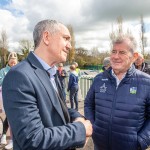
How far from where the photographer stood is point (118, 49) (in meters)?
3.07

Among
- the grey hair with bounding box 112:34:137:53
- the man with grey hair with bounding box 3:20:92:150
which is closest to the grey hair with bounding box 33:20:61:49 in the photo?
the man with grey hair with bounding box 3:20:92:150

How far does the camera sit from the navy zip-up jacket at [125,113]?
2857 millimetres

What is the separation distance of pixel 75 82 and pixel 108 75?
6481 millimetres

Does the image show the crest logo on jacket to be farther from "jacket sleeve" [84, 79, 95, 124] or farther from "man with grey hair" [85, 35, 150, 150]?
"jacket sleeve" [84, 79, 95, 124]

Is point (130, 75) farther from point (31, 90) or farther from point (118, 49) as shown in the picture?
point (31, 90)

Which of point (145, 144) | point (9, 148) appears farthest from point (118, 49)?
point (9, 148)

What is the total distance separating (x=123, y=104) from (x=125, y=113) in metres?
0.11

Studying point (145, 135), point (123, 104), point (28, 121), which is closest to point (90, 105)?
point (123, 104)

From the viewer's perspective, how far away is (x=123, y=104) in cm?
289

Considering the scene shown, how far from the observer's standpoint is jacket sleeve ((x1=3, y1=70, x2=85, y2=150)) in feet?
5.12

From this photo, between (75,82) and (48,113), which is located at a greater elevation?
(48,113)

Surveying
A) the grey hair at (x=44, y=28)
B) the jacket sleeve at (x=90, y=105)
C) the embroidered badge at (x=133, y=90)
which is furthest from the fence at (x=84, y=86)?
the grey hair at (x=44, y=28)

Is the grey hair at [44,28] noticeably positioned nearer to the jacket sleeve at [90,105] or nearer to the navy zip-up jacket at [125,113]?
the navy zip-up jacket at [125,113]

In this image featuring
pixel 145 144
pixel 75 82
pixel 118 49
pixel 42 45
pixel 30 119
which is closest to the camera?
pixel 30 119
